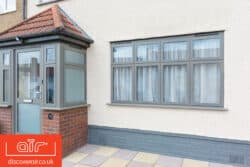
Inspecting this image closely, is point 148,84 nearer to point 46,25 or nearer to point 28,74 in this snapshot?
point 46,25

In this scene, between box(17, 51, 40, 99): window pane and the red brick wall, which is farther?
the red brick wall

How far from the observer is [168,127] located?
464 cm

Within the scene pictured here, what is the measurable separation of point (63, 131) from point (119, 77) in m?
1.89

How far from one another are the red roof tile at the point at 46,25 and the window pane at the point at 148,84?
1.82 meters

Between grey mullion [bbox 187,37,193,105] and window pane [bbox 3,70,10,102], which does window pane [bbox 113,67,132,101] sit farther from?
window pane [bbox 3,70,10,102]

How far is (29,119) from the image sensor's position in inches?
200

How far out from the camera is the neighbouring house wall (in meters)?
6.91

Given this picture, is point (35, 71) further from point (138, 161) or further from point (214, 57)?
point (214, 57)

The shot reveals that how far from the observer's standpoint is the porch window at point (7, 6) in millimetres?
7371

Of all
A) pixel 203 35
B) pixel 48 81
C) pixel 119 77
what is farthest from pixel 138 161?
pixel 203 35

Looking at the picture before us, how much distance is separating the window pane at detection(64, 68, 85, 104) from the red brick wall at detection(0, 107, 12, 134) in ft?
5.92

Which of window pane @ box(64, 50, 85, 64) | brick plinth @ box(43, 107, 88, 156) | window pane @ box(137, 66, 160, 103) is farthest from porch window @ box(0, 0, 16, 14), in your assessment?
window pane @ box(137, 66, 160, 103)

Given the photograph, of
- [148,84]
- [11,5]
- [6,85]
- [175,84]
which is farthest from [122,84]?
[11,5]

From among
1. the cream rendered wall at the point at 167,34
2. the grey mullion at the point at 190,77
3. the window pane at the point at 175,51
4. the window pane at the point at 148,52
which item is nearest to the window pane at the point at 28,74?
the cream rendered wall at the point at 167,34
